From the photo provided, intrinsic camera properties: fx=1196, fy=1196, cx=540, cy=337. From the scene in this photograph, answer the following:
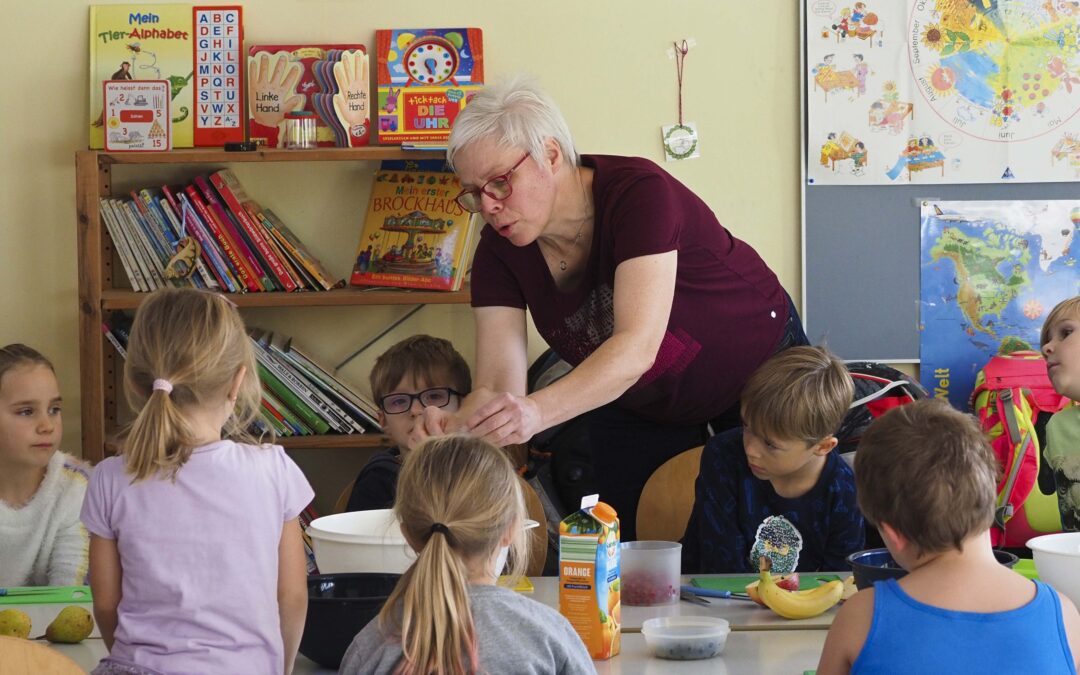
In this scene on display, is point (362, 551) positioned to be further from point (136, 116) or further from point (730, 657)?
point (136, 116)

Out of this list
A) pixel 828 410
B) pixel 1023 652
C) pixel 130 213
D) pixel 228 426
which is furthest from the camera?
pixel 130 213

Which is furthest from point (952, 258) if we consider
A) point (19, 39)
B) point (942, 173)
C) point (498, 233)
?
point (19, 39)

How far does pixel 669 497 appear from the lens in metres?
2.52

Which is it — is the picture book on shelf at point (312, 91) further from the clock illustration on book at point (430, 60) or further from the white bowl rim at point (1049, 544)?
the white bowl rim at point (1049, 544)

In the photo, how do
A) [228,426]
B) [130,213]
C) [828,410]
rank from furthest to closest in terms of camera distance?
[130,213]
[828,410]
[228,426]

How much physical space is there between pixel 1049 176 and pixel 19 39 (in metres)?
2.81

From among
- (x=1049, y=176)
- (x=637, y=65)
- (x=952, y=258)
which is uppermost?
(x=637, y=65)

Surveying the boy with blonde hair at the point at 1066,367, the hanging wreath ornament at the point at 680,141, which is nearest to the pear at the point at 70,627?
the boy with blonde hair at the point at 1066,367

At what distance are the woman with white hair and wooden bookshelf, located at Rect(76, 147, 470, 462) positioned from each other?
0.78 m

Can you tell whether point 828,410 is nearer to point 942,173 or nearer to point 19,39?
point 942,173

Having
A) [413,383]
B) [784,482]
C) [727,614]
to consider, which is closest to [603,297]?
[784,482]

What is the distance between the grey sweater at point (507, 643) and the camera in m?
1.25

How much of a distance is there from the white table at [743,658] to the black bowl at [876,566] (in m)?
0.10

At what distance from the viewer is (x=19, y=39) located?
3.23 meters
